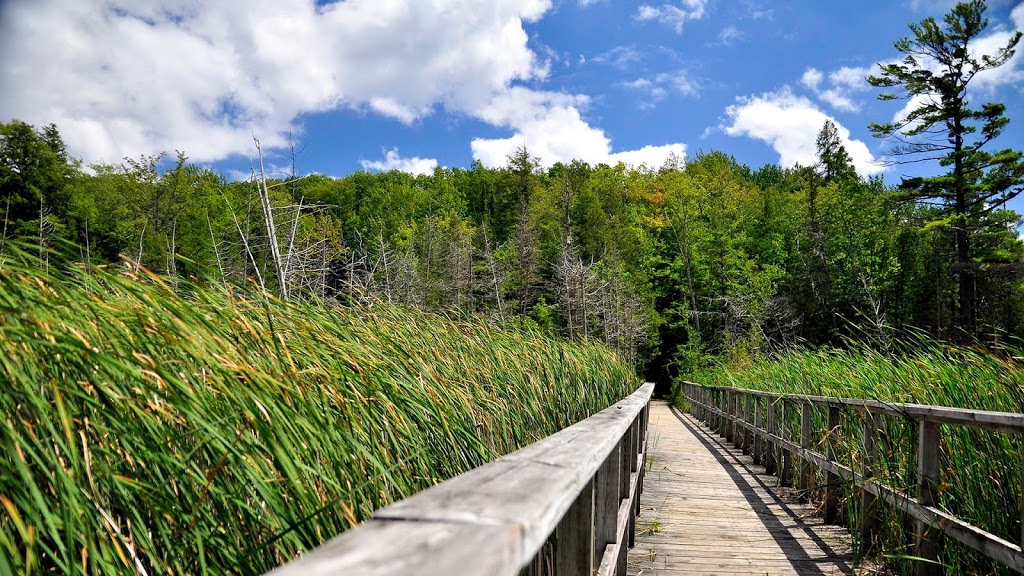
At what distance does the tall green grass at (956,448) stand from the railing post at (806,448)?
0.14 meters

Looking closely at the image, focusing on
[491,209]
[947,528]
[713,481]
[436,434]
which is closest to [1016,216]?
[713,481]

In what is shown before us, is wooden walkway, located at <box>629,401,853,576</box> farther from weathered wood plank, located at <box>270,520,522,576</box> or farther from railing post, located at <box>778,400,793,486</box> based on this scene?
weathered wood plank, located at <box>270,520,522,576</box>

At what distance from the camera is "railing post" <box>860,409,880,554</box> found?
3.83 m

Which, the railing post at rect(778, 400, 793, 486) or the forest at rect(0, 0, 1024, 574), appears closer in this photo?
the forest at rect(0, 0, 1024, 574)

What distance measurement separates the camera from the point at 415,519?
677 mm

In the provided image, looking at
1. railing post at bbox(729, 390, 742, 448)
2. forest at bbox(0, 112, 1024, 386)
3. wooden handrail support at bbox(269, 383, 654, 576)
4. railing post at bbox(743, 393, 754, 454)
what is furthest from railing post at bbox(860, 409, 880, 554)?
forest at bbox(0, 112, 1024, 386)

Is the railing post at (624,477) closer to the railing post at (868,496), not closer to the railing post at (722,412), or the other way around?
the railing post at (868,496)

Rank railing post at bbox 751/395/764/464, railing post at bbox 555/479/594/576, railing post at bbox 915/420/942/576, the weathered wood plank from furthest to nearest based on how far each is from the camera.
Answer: railing post at bbox 751/395/764/464, railing post at bbox 915/420/942/576, railing post at bbox 555/479/594/576, the weathered wood plank

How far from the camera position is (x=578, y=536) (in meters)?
1.69

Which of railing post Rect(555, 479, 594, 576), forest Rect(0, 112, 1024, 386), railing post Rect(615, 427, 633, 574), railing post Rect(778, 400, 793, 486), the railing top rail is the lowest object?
railing post Rect(778, 400, 793, 486)

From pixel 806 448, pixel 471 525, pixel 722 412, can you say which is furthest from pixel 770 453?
pixel 471 525

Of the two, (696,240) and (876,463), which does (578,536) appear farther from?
(696,240)

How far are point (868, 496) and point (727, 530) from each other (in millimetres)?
1093

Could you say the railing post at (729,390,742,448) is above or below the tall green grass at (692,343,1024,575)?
below
